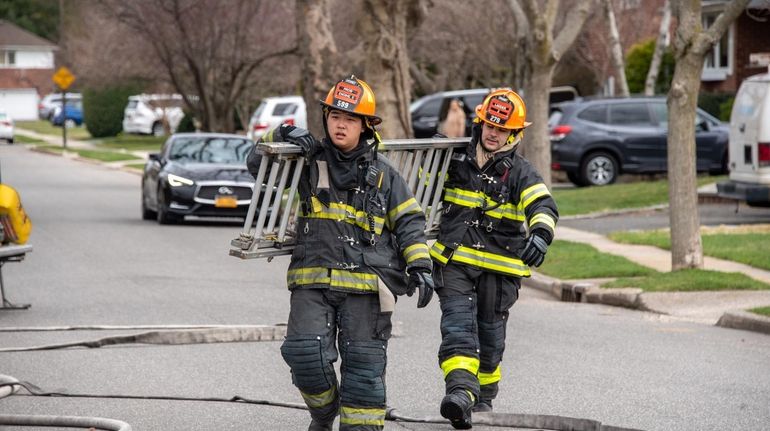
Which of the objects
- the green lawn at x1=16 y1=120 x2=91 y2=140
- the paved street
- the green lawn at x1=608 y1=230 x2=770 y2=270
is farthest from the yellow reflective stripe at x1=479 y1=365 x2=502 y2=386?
the green lawn at x1=16 y1=120 x2=91 y2=140

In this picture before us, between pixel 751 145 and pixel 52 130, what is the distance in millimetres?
58939

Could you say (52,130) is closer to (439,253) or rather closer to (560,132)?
(560,132)

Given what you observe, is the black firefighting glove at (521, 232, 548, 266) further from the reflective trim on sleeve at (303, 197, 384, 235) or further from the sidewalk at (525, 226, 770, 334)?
the sidewalk at (525, 226, 770, 334)

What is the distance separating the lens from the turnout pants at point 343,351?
6191mm

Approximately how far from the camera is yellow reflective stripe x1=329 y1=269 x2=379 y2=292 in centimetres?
621

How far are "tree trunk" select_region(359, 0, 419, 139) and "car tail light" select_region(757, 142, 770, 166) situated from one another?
666cm

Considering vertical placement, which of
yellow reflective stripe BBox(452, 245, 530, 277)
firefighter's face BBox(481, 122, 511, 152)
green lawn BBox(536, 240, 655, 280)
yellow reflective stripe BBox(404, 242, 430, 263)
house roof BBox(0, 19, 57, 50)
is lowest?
green lawn BBox(536, 240, 655, 280)

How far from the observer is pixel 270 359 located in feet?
31.1

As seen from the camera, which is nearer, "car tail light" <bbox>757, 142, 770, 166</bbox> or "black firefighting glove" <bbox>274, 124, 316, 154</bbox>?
"black firefighting glove" <bbox>274, 124, 316, 154</bbox>

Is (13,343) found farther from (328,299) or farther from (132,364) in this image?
(328,299)

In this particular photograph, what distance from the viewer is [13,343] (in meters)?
10.2

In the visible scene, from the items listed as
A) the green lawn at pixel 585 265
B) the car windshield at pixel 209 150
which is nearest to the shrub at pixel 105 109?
the car windshield at pixel 209 150

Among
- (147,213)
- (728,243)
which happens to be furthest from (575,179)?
(728,243)

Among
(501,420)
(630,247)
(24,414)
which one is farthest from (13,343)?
(630,247)
